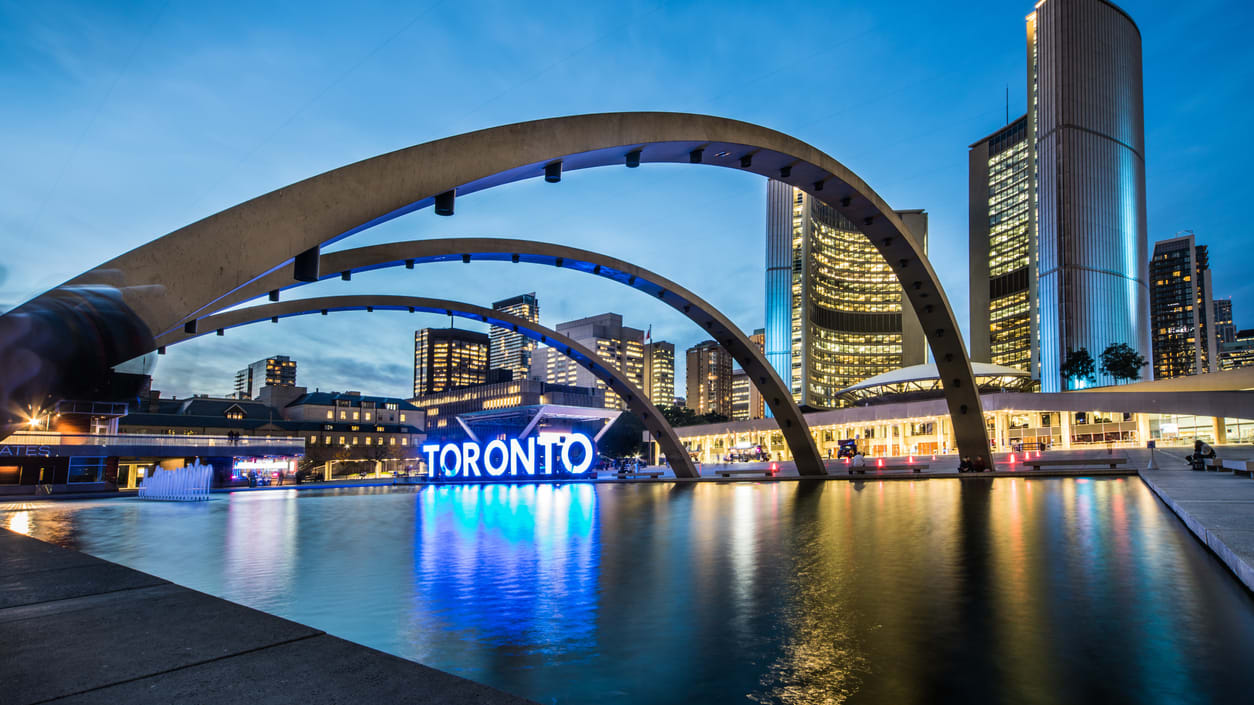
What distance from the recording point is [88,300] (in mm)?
4852

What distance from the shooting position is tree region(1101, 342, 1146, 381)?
108438 mm

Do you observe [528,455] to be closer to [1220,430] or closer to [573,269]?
[573,269]

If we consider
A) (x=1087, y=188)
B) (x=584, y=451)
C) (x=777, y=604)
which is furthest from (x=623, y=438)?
(x=777, y=604)

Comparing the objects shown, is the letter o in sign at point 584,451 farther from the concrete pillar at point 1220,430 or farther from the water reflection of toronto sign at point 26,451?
the concrete pillar at point 1220,430

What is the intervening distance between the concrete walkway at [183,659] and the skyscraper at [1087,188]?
135 metres

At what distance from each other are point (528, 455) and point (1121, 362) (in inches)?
4195

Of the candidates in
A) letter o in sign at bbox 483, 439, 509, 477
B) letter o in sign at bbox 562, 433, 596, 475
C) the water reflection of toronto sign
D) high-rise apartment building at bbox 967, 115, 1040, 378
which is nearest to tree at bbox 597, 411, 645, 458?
letter o in sign at bbox 562, 433, 596, 475

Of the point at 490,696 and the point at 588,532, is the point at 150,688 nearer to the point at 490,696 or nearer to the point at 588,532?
the point at 490,696

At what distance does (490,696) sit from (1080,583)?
6.25 m

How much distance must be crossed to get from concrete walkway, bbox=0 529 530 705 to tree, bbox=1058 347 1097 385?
432 ft

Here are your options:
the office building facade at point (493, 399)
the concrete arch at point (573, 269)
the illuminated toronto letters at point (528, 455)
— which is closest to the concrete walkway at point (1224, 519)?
the concrete arch at point (573, 269)

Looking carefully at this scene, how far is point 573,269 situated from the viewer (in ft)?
81.1

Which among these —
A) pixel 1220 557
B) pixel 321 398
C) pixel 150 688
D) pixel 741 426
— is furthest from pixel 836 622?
pixel 321 398

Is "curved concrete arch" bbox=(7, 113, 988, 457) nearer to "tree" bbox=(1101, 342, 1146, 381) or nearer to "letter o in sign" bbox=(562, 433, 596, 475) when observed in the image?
"letter o in sign" bbox=(562, 433, 596, 475)
